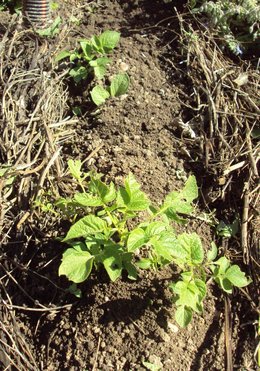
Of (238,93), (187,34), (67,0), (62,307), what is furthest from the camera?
(67,0)

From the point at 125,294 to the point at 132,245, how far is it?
302 mm

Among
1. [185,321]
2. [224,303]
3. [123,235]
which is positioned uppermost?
[123,235]

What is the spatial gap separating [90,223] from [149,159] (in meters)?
0.57

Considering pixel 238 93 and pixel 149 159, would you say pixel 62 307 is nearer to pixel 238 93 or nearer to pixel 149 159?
pixel 149 159

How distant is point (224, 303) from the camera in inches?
86.0

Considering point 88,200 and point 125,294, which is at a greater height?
point 88,200

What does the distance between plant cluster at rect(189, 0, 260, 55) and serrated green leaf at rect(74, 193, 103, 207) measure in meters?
1.26

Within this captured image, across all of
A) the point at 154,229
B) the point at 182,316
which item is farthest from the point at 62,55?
the point at 182,316

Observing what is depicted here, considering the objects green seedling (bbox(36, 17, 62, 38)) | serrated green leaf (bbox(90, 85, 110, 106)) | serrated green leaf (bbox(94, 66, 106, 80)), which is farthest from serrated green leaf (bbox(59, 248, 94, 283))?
green seedling (bbox(36, 17, 62, 38))

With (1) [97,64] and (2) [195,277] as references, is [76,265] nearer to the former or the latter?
(2) [195,277]

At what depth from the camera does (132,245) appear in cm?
188

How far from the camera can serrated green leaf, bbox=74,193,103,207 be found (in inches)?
77.1

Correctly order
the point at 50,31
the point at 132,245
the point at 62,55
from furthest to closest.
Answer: the point at 50,31, the point at 62,55, the point at 132,245

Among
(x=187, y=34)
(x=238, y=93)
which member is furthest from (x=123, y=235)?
(x=187, y=34)
